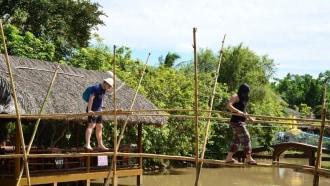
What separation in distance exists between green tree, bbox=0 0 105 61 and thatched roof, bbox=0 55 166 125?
5564mm

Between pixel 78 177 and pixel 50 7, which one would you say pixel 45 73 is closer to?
pixel 78 177

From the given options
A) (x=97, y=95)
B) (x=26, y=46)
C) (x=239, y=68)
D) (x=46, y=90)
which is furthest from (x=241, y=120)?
(x=239, y=68)

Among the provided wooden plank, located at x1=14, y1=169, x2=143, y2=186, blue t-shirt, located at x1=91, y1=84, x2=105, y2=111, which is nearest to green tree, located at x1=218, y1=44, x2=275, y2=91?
wooden plank, located at x1=14, y1=169, x2=143, y2=186

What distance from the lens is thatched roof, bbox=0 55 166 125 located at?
31.9 feet

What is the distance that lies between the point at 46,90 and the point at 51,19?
8522mm

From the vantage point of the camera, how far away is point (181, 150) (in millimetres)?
18469

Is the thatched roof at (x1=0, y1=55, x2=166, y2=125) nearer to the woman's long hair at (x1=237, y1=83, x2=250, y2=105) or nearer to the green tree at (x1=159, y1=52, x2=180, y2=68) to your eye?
the woman's long hair at (x1=237, y1=83, x2=250, y2=105)

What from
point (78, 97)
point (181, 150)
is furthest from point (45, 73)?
point (181, 150)

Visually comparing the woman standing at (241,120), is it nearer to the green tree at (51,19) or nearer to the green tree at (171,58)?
the green tree at (51,19)

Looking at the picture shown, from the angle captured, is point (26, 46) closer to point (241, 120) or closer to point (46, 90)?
point (46, 90)

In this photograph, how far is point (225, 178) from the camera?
56.9 feet

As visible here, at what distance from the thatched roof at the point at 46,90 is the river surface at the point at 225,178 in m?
2.85

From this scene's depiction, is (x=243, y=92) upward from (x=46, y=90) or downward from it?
upward

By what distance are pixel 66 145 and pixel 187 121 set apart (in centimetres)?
597
